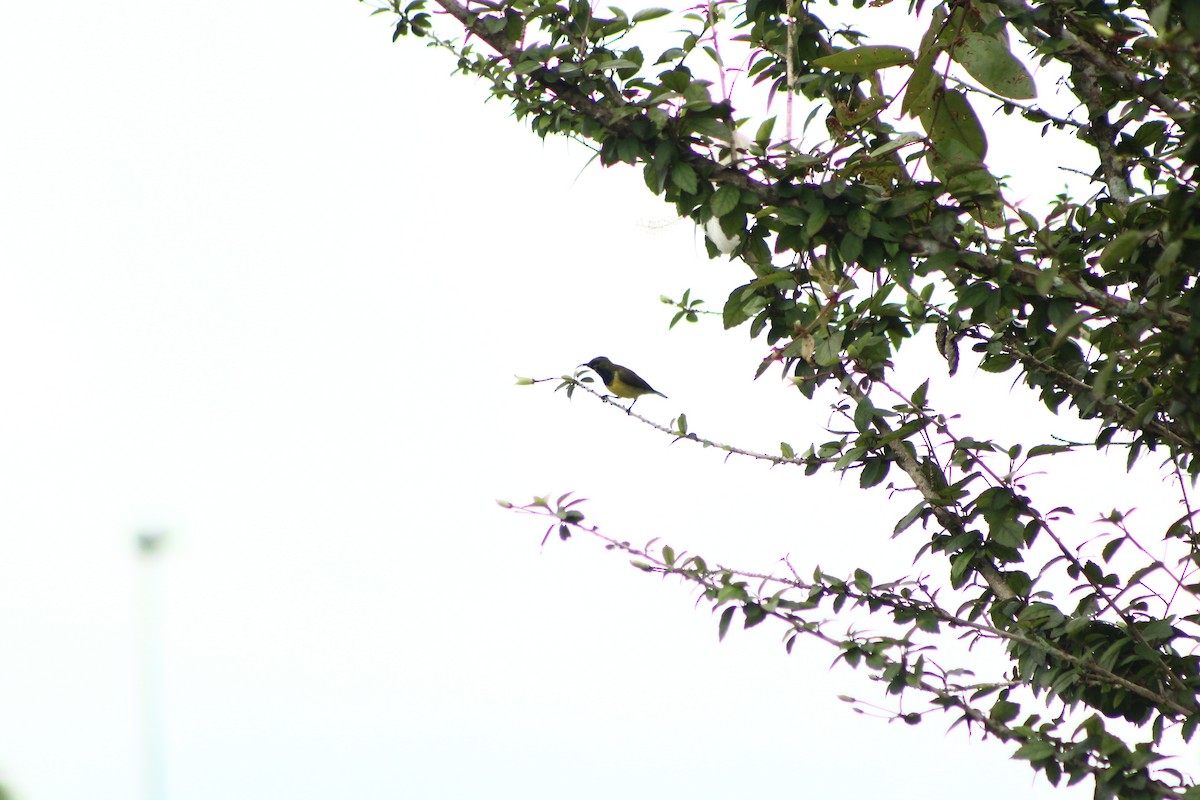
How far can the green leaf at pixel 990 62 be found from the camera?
2.34 m

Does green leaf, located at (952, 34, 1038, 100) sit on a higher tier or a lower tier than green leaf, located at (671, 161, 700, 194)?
higher

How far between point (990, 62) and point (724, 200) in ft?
2.18

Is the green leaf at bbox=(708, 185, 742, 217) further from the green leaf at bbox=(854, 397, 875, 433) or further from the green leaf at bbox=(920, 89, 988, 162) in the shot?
the green leaf at bbox=(854, 397, 875, 433)

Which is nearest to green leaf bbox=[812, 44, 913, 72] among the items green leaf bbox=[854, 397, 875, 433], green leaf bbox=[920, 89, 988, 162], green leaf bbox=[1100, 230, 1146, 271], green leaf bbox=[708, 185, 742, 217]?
green leaf bbox=[920, 89, 988, 162]

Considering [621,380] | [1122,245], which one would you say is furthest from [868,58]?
[621,380]

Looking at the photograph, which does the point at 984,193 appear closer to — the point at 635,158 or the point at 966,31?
the point at 966,31

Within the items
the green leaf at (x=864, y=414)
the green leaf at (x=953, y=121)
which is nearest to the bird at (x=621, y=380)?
the green leaf at (x=864, y=414)

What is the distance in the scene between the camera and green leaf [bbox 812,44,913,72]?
2.21 metres

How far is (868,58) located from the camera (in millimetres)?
2223

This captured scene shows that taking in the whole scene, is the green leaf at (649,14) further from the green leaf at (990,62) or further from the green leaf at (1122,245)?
the green leaf at (1122,245)

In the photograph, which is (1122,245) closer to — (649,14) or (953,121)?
(953,121)

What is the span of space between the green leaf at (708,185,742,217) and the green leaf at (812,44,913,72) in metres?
0.32

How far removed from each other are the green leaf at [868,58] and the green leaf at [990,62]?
171mm

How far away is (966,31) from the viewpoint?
8.26 feet
